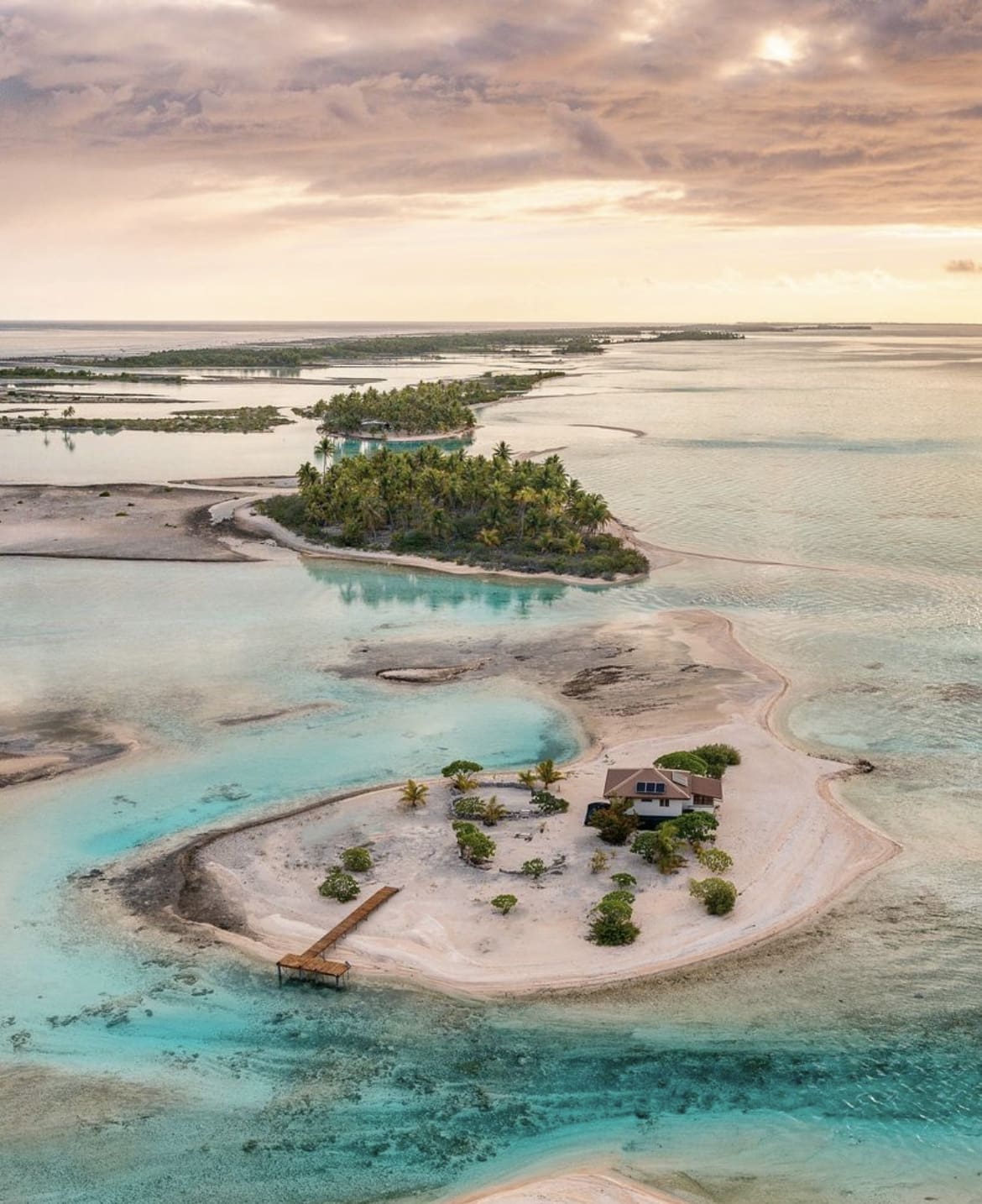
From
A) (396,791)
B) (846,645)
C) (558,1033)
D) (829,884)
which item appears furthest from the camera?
(846,645)

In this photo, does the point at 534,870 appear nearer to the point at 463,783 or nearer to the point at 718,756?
the point at 463,783

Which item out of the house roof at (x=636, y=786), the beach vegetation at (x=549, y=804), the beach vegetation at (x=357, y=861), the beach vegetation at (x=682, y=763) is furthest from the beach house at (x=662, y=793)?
the beach vegetation at (x=357, y=861)

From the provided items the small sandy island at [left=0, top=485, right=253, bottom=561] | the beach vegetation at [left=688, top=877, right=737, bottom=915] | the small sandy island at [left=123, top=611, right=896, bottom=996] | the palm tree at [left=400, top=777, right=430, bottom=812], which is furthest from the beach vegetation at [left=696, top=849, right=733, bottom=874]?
the small sandy island at [left=0, top=485, right=253, bottom=561]

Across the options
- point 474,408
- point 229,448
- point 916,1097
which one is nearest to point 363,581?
point 916,1097

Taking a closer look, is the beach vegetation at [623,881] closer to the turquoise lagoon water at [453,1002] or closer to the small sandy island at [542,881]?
the small sandy island at [542,881]

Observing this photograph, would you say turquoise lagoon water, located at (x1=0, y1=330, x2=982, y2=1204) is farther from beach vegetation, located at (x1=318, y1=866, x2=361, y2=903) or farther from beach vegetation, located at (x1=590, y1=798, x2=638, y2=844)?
beach vegetation, located at (x1=590, y1=798, x2=638, y2=844)

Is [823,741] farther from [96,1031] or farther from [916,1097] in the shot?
[96,1031]

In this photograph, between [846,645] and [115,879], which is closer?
[115,879]
